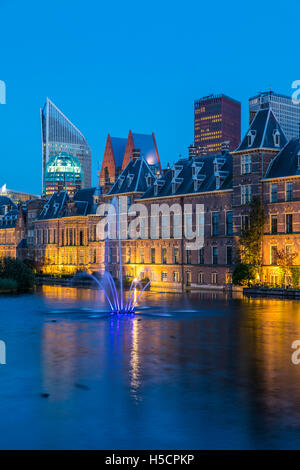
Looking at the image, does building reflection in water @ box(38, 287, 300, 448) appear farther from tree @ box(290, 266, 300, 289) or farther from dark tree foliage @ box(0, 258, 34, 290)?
dark tree foliage @ box(0, 258, 34, 290)

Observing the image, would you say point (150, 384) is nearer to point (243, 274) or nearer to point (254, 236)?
point (243, 274)

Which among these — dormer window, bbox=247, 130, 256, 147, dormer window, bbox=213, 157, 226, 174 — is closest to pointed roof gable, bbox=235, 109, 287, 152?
dormer window, bbox=247, 130, 256, 147

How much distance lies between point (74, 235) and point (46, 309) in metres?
67.0

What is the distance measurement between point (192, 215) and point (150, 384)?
207 ft

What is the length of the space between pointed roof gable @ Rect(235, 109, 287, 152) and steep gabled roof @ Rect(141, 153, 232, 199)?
267 inches

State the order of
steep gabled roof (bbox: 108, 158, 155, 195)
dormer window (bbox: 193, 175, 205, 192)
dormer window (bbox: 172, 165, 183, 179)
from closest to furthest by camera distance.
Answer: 1. dormer window (bbox: 193, 175, 205, 192)
2. dormer window (bbox: 172, 165, 183, 179)
3. steep gabled roof (bbox: 108, 158, 155, 195)

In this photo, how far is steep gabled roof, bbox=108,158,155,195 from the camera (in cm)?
10044

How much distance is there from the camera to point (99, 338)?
121 feet

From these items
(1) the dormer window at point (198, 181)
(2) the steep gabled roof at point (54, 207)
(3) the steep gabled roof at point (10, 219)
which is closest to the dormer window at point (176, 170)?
(1) the dormer window at point (198, 181)

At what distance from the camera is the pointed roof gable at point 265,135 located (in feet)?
244

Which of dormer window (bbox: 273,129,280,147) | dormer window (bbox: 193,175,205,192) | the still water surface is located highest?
dormer window (bbox: 273,129,280,147)

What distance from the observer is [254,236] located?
73.4m

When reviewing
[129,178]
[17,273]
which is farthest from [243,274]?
[129,178]

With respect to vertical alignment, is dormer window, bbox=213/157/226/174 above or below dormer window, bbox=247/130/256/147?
below
